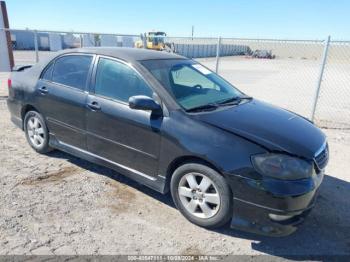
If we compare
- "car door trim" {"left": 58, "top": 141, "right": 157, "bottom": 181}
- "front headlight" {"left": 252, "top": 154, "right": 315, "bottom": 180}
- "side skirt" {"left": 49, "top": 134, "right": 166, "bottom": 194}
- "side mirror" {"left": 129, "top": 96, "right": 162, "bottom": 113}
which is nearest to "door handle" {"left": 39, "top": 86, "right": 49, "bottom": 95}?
"side skirt" {"left": 49, "top": 134, "right": 166, "bottom": 194}

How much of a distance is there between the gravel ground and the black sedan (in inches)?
10.6

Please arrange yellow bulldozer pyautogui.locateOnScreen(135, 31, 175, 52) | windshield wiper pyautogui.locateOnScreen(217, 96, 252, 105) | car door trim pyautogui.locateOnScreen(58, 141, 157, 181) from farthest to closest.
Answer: yellow bulldozer pyautogui.locateOnScreen(135, 31, 175, 52)
windshield wiper pyautogui.locateOnScreen(217, 96, 252, 105)
car door trim pyautogui.locateOnScreen(58, 141, 157, 181)

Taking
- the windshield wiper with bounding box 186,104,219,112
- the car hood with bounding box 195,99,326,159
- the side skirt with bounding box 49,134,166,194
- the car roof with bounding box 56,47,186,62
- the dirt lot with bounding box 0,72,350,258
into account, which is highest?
the car roof with bounding box 56,47,186,62

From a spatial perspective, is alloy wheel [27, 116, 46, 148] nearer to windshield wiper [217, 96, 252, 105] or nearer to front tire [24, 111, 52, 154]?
front tire [24, 111, 52, 154]

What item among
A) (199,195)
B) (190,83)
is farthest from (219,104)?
(199,195)

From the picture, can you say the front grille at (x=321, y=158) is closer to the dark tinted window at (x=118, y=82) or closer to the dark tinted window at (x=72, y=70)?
the dark tinted window at (x=118, y=82)

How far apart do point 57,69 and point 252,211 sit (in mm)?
3329

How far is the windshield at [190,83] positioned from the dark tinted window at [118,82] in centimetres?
20

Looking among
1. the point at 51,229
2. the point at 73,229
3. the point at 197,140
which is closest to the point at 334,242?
the point at 197,140

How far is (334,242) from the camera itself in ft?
10.6

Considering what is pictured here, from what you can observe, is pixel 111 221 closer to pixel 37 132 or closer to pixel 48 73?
pixel 37 132

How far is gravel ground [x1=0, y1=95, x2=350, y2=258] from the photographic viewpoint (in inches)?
119

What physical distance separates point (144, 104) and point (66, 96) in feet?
4.86

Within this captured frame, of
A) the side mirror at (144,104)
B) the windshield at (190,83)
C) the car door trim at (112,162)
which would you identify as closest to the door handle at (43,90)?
the car door trim at (112,162)
